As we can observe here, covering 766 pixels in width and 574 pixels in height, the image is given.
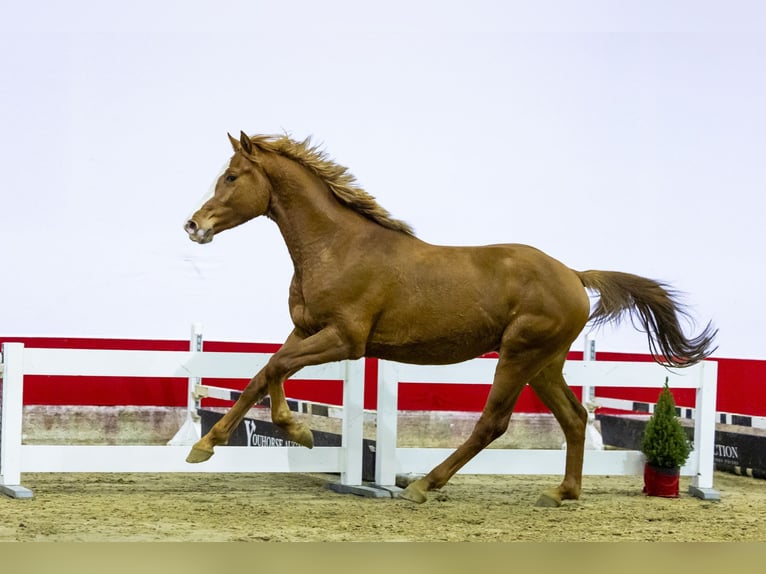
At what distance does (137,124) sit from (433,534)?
20.0 feet

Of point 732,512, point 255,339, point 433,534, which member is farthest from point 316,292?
point 255,339

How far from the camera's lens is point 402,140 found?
10.4m

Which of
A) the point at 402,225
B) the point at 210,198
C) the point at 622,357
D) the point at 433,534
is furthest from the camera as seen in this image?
the point at 622,357

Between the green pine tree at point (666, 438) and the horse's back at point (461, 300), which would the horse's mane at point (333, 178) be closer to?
the horse's back at point (461, 300)

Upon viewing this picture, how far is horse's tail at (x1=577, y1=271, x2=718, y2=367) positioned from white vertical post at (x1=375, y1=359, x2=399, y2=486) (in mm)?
1207

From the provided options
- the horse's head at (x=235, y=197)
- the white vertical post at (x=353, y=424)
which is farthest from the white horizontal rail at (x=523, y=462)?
the horse's head at (x=235, y=197)

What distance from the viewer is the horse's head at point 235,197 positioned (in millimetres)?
5168

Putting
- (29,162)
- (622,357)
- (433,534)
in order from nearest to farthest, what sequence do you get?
(433,534) < (29,162) < (622,357)

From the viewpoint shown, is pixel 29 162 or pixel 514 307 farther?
pixel 29 162

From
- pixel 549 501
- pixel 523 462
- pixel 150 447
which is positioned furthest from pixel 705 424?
pixel 150 447

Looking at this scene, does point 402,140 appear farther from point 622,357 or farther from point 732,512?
point 732,512

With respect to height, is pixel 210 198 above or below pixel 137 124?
below

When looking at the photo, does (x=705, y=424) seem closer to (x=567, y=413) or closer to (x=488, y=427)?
(x=567, y=413)

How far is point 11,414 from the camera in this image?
5.31 metres
